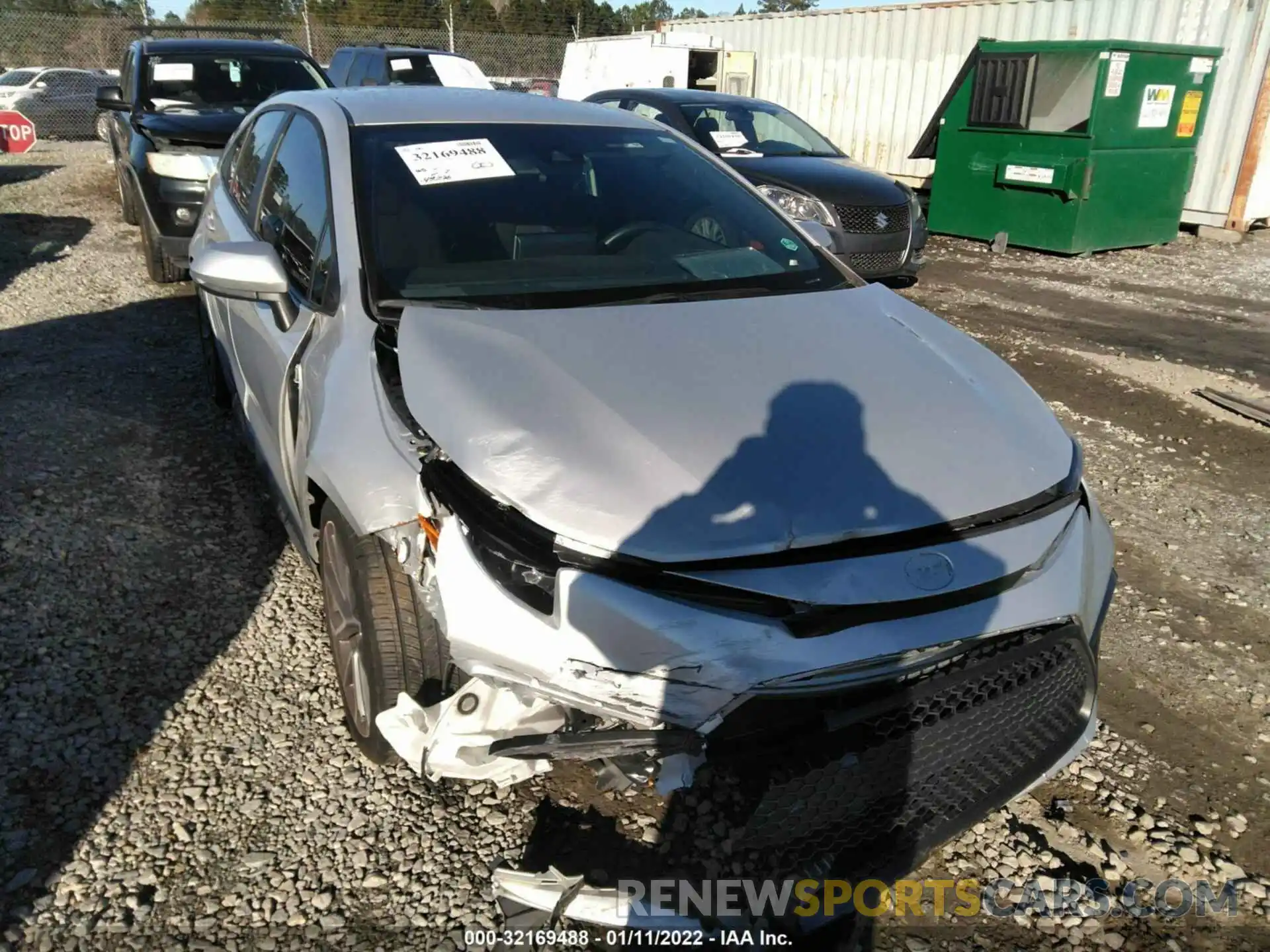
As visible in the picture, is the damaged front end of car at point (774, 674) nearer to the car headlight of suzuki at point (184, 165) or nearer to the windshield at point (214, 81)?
the car headlight of suzuki at point (184, 165)

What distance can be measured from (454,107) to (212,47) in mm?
5921

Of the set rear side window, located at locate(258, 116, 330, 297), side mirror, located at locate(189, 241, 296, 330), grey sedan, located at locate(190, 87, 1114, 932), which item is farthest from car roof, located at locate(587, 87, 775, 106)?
side mirror, located at locate(189, 241, 296, 330)

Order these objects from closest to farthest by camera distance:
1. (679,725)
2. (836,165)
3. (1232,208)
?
(679,725) < (836,165) < (1232,208)

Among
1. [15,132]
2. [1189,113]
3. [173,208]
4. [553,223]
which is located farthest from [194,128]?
[15,132]

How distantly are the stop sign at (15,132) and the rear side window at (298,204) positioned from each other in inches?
587

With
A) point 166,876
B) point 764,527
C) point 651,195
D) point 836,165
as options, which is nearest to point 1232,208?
point 836,165

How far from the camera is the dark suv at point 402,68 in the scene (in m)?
11.3

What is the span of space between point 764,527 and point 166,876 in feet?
5.30

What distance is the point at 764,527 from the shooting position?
1.89 m

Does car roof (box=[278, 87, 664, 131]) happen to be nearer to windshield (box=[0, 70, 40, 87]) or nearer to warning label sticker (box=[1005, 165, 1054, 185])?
warning label sticker (box=[1005, 165, 1054, 185])

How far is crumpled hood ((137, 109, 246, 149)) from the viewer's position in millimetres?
6590

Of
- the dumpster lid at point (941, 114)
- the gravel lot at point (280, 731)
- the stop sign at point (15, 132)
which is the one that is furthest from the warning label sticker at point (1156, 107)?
the stop sign at point (15, 132)

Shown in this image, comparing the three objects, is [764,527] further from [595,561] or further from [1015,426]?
[1015,426]

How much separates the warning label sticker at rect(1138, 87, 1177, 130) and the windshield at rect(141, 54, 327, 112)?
7.90 metres
